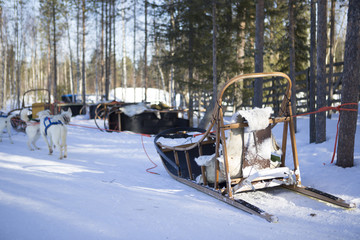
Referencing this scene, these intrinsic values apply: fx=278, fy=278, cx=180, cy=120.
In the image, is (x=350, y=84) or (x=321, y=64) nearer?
(x=350, y=84)

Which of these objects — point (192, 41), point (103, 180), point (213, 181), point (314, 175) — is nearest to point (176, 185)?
point (213, 181)

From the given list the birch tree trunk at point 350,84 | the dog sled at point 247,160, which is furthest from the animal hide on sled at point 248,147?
the birch tree trunk at point 350,84

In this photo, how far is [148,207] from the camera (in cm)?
329

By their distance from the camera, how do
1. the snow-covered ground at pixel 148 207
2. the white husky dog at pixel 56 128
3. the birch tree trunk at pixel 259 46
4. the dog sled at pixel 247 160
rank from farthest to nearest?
the birch tree trunk at pixel 259 46 < the white husky dog at pixel 56 128 < the dog sled at pixel 247 160 < the snow-covered ground at pixel 148 207

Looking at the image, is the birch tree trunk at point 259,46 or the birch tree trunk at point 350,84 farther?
the birch tree trunk at point 259,46

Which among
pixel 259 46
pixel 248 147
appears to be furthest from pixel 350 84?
pixel 259 46

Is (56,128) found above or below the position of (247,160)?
above

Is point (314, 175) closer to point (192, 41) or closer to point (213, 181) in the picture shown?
point (213, 181)

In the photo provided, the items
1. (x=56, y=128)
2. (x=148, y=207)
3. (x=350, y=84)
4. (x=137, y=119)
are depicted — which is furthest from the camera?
(x=137, y=119)

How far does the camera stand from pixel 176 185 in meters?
4.36

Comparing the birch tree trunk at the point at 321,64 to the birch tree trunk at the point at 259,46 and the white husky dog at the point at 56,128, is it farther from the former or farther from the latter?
the white husky dog at the point at 56,128

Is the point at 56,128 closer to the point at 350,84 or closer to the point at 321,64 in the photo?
the point at 350,84

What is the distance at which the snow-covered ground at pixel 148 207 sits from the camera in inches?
104

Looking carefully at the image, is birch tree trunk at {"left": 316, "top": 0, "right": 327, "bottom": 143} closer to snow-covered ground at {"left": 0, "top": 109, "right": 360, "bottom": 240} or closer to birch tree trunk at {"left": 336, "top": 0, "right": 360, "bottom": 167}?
snow-covered ground at {"left": 0, "top": 109, "right": 360, "bottom": 240}
